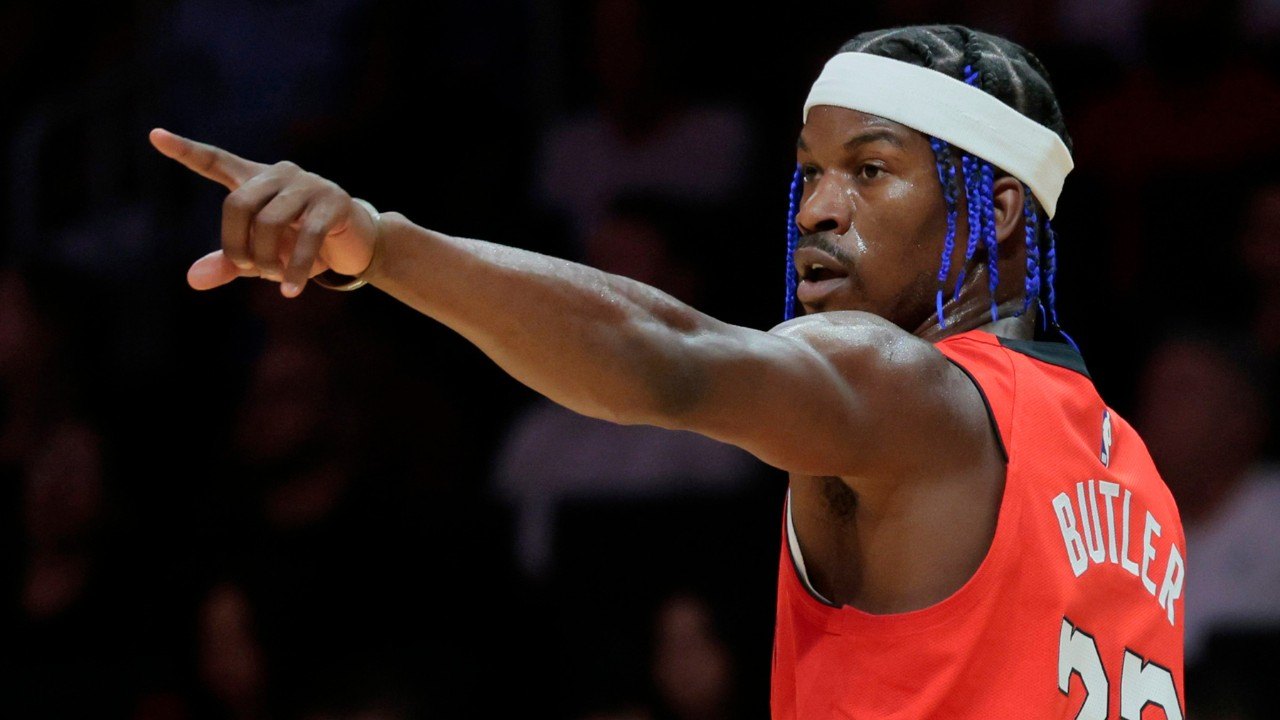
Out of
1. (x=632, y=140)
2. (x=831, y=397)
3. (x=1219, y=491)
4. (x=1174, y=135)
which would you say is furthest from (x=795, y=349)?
(x=632, y=140)

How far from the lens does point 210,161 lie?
61.7 inches

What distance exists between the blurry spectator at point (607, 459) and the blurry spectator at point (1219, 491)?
1.34 m

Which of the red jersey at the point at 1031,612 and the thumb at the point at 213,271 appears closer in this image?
the thumb at the point at 213,271

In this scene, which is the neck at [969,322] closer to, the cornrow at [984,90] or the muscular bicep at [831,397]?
the cornrow at [984,90]

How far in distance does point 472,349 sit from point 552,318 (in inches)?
137

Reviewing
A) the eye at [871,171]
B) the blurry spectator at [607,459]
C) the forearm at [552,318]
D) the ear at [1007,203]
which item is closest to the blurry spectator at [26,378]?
the blurry spectator at [607,459]

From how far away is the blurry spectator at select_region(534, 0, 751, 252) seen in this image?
5.10 m

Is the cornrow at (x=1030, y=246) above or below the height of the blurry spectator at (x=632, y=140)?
below

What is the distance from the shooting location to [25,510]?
5.04 meters

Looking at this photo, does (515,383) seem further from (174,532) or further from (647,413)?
(647,413)

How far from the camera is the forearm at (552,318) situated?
1.60m

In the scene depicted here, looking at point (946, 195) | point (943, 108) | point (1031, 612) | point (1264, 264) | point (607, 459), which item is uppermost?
point (1264, 264)

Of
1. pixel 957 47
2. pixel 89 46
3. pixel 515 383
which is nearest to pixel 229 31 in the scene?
pixel 89 46

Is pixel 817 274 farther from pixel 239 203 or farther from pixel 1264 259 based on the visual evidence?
pixel 1264 259
